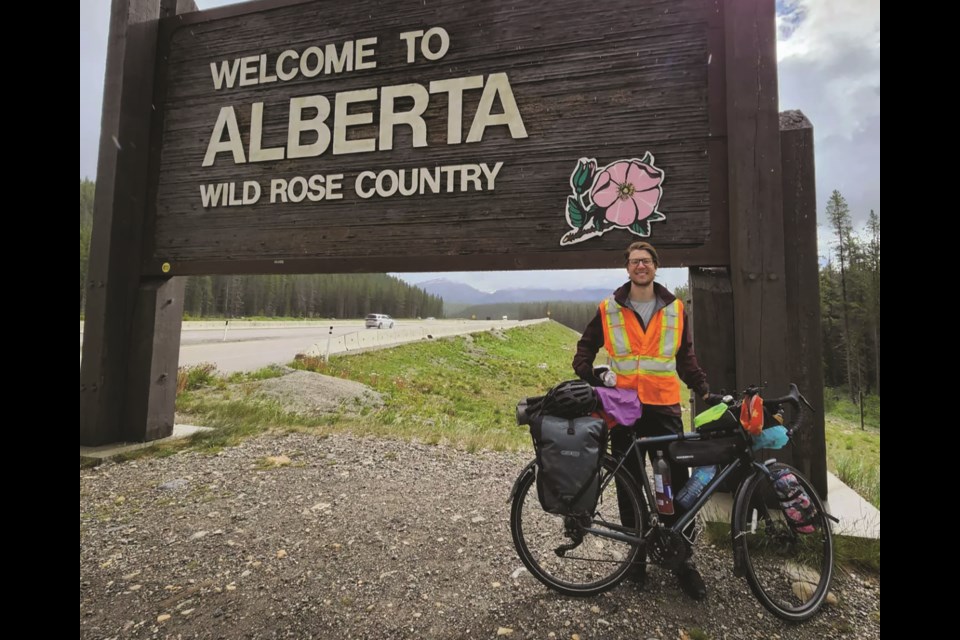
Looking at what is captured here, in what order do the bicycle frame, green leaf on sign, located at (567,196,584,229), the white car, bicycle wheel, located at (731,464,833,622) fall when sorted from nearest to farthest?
bicycle wheel, located at (731,464,833,622), the bicycle frame, green leaf on sign, located at (567,196,584,229), the white car

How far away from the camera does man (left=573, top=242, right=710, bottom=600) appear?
256 cm

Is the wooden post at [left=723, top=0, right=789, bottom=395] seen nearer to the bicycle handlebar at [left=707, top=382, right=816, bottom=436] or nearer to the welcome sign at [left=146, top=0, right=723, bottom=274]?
the welcome sign at [left=146, top=0, right=723, bottom=274]

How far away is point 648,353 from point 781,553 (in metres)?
1.48

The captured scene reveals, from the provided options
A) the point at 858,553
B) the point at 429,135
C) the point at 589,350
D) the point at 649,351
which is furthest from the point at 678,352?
the point at 429,135

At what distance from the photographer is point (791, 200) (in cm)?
358

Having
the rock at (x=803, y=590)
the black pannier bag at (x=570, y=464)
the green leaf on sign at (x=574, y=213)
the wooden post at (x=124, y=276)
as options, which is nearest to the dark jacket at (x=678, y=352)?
the black pannier bag at (x=570, y=464)

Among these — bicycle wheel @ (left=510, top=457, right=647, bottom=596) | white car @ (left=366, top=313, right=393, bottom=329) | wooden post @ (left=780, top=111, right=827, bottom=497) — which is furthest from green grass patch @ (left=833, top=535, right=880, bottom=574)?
white car @ (left=366, top=313, right=393, bottom=329)

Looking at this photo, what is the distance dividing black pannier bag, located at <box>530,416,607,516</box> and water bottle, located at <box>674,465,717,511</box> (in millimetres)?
607

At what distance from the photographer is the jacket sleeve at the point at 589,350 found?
272 cm

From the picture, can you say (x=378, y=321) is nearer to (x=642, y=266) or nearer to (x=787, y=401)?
(x=642, y=266)

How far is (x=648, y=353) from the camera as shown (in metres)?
2.58

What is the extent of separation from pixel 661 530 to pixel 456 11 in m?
5.01
